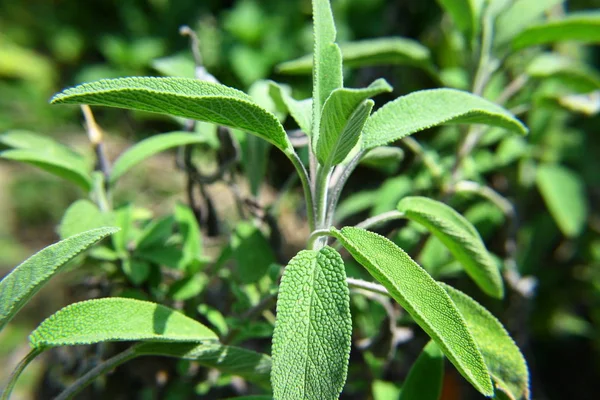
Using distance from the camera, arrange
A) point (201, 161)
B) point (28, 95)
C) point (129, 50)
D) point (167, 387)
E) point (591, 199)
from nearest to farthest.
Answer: point (167, 387) < point (591, 199) < point (201, 161) < point (129, 50) < point (28, 95)

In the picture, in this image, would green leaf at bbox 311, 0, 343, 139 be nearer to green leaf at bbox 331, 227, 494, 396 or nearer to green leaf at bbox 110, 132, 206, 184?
green leaf at bbox 331, 227, 494, 396

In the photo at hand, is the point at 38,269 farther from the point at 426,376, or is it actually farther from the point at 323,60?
the point at 426,376

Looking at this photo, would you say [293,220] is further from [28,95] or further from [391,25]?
[28,95]

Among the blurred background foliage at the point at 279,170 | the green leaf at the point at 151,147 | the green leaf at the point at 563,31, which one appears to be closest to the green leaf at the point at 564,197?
the blurred background foliage at the point at 279,170

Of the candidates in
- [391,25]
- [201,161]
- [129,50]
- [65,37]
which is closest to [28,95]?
[65,37]

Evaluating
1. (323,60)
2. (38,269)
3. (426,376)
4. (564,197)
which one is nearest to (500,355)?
(426,376)

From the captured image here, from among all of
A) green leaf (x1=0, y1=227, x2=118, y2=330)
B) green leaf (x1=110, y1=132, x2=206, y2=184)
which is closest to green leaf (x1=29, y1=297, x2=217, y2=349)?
green leaf (x1=0, y1=227, x2=118, y2=330)

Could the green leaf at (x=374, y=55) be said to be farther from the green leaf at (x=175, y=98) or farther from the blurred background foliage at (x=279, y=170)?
the green leaf at (x=175, y=98)
